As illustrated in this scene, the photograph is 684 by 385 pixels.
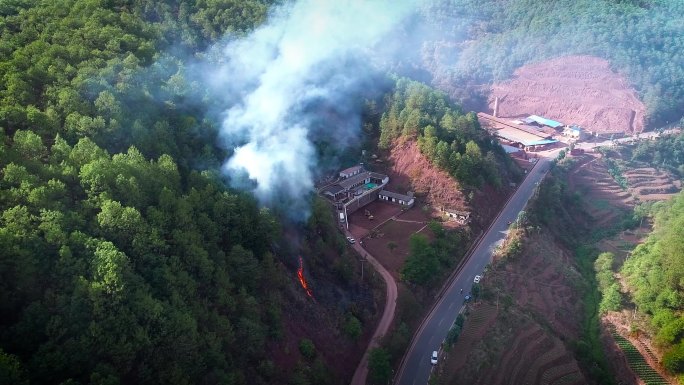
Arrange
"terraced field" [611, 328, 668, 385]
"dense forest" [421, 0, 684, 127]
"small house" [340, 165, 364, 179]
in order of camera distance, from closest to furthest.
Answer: "terraced field" [611, 328, 668, 385]
"small house" [340, 165, 364, 179]
"dense forest" [421, 0, 684, 127]

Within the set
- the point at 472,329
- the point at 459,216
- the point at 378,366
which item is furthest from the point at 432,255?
the point at 378,366

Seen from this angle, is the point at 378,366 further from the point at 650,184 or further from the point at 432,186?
the point at 650,184

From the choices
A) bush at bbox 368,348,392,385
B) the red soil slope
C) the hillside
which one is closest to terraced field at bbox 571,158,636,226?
the hillside

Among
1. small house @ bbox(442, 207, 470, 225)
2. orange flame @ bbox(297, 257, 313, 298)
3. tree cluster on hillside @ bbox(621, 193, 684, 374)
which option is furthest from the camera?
small house @ bbox(442, 207, 470, 225)

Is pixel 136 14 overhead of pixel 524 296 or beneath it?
overhead

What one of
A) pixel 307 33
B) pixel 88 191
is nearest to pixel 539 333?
pixel 88 191

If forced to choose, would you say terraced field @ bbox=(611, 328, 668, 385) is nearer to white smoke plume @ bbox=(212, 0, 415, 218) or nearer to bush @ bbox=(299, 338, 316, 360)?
bush @ bbox=(299, 338, 316, 360)

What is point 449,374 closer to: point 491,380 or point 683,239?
point 491,380
